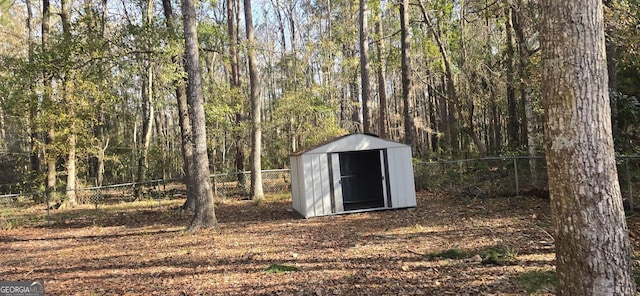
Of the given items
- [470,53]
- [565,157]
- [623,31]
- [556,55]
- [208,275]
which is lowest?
[208,275]

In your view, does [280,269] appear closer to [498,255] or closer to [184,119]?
[498,255]

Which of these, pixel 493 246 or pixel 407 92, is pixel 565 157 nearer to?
pixel 493 246

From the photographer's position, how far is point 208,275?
18.2 feet

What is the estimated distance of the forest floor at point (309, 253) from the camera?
482 cm

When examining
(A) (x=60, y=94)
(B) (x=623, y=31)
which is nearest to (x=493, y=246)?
(B) (x=623, y=31)

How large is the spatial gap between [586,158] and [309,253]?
442 centimetres

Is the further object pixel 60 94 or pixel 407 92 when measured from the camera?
pixel 407 92

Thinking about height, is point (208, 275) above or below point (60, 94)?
below

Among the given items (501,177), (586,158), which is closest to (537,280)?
(586,158)

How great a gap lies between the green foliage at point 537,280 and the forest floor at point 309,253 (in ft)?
0.04

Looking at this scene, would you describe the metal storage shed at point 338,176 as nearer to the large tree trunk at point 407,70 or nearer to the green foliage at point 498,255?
the large tree trunk at point 407,70

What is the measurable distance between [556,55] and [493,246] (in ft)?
12.6

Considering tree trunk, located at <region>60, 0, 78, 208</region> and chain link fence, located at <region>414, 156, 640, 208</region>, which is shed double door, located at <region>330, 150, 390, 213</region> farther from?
tree trunk, located at <region>60, 0, 78, 208</region>

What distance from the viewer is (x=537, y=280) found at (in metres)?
4.48
